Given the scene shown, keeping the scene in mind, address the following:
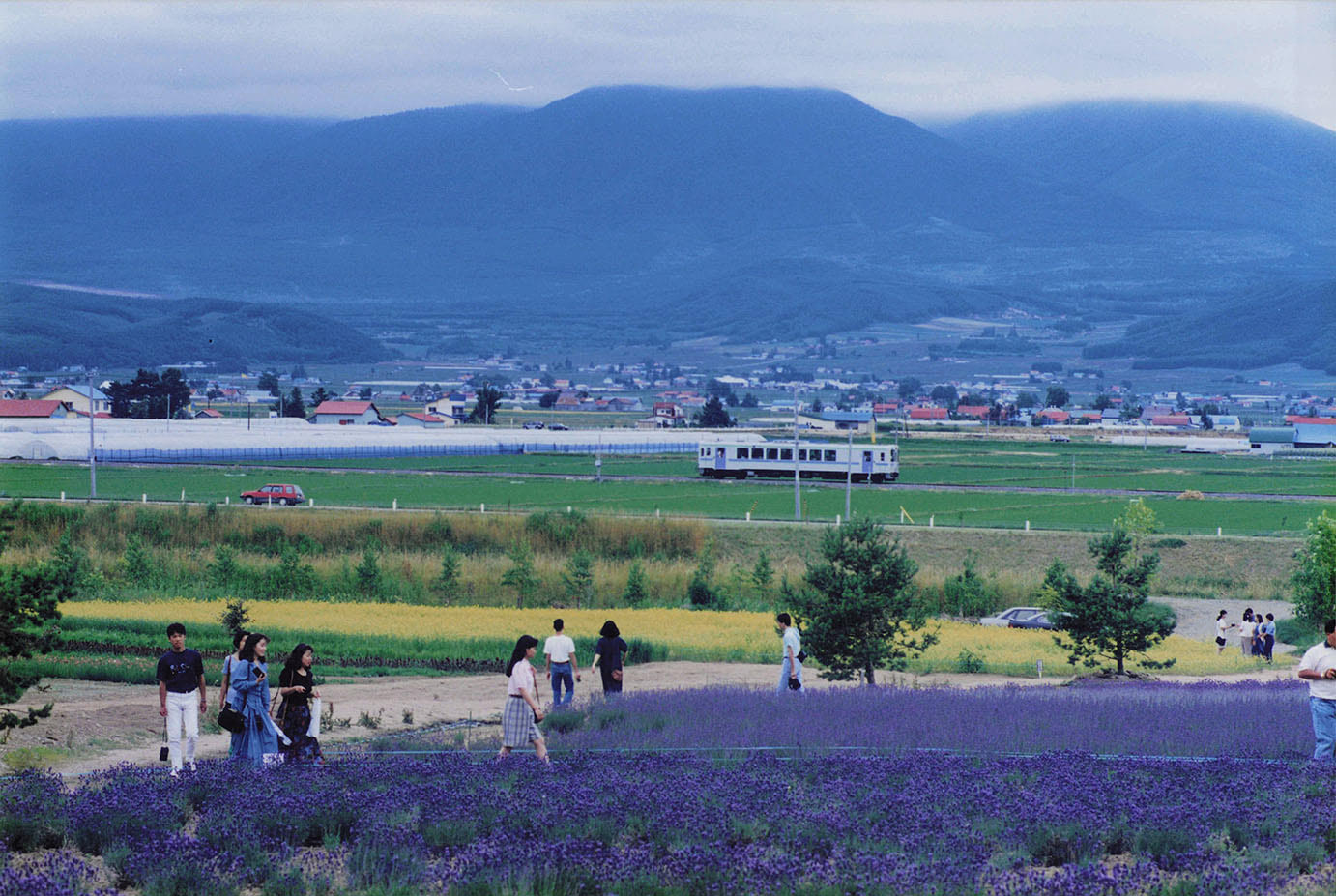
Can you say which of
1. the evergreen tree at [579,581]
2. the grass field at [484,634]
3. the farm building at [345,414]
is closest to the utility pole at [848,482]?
the evergreen tree at [579,581]

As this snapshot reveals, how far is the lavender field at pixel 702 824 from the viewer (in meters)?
9.06

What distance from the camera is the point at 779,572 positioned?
165 feet

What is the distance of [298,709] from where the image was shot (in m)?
13.9

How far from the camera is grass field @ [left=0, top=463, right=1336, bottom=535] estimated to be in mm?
61188

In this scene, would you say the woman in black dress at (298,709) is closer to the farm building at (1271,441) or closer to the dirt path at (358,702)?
the dirt path at (358,702)

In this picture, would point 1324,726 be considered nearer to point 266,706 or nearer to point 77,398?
point 266,706

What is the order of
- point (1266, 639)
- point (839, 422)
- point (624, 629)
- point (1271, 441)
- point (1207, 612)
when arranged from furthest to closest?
point (839, 422) → point (1271, 441) → point (1207, 612) → point (624, 629) → point (1266, 639)

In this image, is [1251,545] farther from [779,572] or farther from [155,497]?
[155,497]

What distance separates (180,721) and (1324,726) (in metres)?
9.71

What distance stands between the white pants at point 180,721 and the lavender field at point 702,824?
1337mm

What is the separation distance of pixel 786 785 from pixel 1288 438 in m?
130

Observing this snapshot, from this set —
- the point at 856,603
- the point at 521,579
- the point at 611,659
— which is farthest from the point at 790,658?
the point at 521,579

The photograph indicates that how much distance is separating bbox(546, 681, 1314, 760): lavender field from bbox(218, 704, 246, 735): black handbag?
2816 mm

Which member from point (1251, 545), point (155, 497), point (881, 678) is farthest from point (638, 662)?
point (155, 497)
